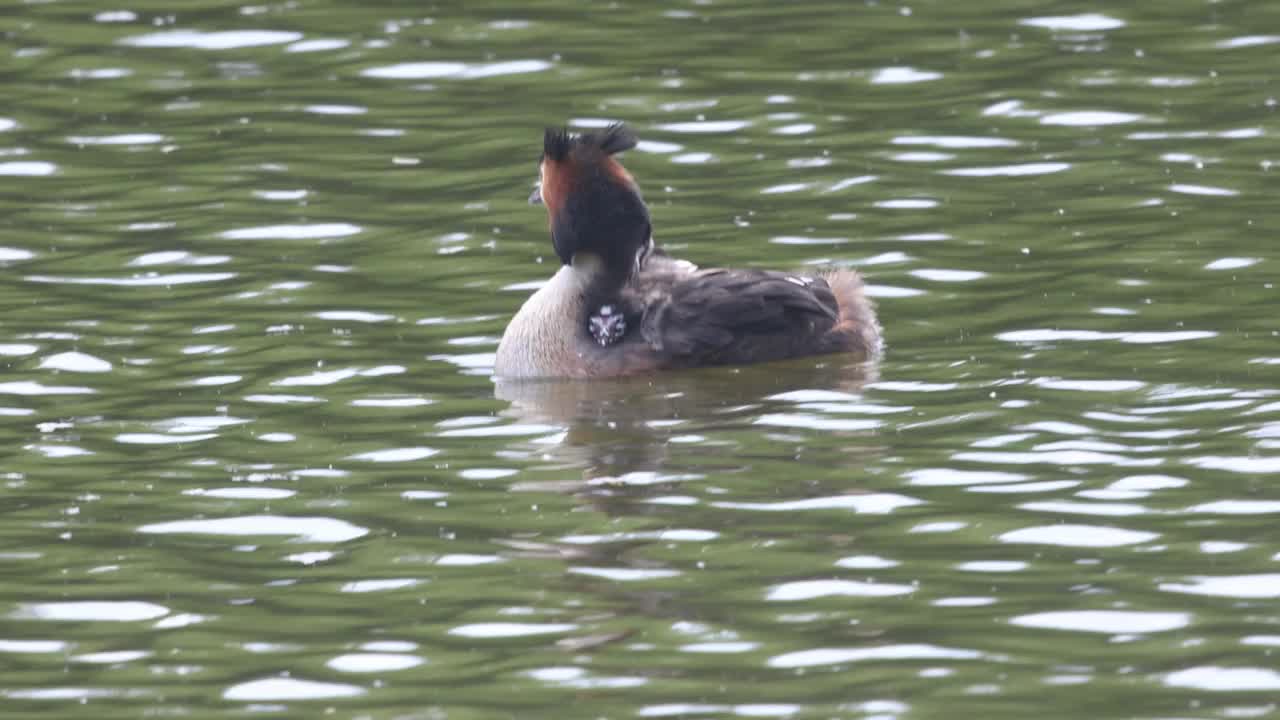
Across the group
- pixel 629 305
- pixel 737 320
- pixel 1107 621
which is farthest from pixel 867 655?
pixel 629 305

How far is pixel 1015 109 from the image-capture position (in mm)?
17141

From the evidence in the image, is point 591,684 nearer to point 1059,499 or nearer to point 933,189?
point 1059,499

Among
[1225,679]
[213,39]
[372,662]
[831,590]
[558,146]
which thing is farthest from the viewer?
[213,39]

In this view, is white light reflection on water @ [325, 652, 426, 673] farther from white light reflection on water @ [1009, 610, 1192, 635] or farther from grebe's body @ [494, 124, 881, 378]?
grebe's body @ [494, 124, 881, 378]

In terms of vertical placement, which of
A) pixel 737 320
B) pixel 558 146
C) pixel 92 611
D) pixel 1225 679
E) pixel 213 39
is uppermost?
pixel 213 39

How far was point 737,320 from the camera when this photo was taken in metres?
12.3

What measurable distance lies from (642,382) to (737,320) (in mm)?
542

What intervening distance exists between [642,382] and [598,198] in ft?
3.14

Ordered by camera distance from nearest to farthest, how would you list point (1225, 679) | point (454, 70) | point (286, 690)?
point (1225, 679) < point (286, 690) < point (454, 70)

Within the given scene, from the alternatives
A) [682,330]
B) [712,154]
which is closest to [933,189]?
[712,154]

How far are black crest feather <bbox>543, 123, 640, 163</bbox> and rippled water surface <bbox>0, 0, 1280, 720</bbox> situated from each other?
1.16m

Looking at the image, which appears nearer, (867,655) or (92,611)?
(867,655)

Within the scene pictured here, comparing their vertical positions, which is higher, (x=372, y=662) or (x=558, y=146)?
(x=558, y=146)

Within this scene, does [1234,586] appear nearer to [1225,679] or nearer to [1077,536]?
[1077,536]
